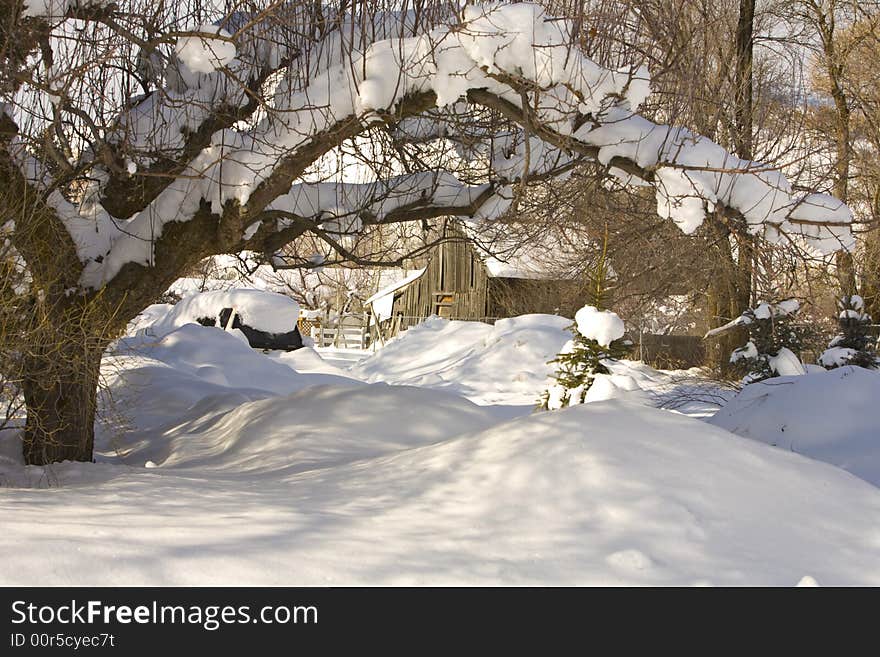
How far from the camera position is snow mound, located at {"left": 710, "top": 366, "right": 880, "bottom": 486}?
6023mm

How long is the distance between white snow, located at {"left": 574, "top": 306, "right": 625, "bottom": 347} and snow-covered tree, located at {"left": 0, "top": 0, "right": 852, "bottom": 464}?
1.29m

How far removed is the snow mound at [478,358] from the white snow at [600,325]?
295 inches

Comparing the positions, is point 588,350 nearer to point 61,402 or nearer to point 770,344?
point 770,344

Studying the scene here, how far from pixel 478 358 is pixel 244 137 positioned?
1377 cm

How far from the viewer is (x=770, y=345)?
10.1 metres

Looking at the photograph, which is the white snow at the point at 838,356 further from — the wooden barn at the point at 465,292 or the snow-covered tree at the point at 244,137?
the wooden barn at the point at 465,292

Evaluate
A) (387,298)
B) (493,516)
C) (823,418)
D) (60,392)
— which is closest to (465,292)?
(387,298)

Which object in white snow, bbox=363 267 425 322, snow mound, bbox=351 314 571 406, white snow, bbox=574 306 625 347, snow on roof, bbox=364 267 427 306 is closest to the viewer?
white snow, bbox=574 306 625 347

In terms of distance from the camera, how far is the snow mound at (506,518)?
2928 mm

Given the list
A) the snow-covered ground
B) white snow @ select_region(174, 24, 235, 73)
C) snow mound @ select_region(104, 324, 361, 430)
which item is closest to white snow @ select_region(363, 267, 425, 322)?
snow mound @ select_region(104, 324, 361, 430)

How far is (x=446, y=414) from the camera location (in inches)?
297

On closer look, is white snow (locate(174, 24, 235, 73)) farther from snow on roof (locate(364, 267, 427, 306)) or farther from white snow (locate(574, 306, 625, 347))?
snow on roof (locate(364, 267, 427, 306))
